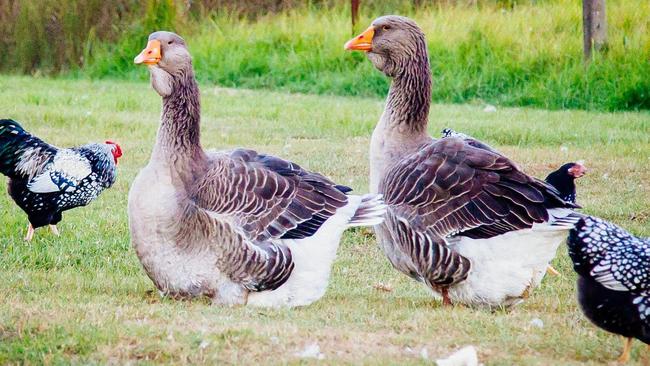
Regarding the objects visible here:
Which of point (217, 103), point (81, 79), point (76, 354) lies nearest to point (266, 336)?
point (76, 354)

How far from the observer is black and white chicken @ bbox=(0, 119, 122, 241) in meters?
8.53

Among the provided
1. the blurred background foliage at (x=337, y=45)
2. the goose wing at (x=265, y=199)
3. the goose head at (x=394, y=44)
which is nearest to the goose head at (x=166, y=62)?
the goose wing at (x=265, y=199)

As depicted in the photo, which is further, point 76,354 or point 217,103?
point 217,103

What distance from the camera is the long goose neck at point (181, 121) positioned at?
6.76m

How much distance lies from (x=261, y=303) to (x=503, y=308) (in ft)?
5.18

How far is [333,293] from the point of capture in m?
7.11

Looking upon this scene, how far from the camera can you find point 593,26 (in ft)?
54.0

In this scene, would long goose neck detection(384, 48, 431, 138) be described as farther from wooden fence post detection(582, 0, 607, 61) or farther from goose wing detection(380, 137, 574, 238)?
wooden fence post detection(582, 0, 607, 61)

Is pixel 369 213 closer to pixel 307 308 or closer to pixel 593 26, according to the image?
pixel 307 308

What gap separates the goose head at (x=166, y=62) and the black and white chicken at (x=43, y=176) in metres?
2.17

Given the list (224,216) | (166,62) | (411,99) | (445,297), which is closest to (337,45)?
(411,99)

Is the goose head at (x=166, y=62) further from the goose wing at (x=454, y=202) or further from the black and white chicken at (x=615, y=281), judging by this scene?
the black and white chicken at (x=615, y=281)

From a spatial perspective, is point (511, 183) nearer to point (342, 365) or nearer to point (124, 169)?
point (342, 365)

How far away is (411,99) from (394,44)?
460 mm
